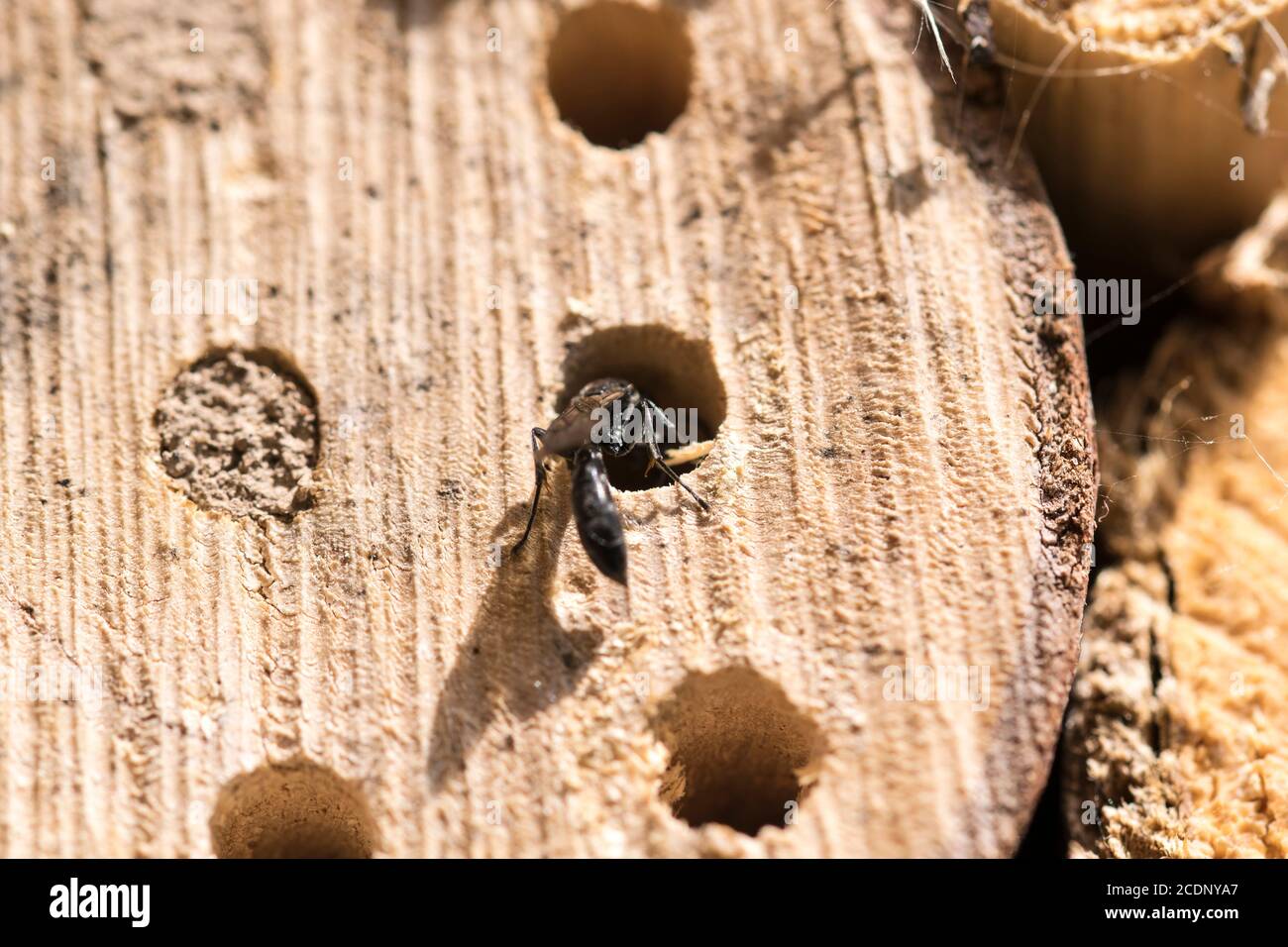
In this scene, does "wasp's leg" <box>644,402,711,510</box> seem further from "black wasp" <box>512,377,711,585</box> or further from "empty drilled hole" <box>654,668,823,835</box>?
"empty drilled hole" <box>654,668,823,835</box>

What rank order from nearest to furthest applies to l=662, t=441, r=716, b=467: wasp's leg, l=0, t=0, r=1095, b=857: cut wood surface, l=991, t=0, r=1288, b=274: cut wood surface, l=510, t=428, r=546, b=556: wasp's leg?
l=0, t=0, r=1095, b=857: cut wood surface < l=510, t=428, r=546, b=556: wasp's leg < l=662, t=441, r=716, b=467: wasp's leg < l=991, t=0, r=1288, b=274: cut wood surface

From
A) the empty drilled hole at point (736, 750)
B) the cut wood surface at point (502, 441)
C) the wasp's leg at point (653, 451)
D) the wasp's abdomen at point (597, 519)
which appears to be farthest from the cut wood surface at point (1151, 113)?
the empty drilled hole at point (736, 750)

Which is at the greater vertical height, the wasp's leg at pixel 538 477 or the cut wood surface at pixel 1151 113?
the cut wood surface at pixel 1151 113

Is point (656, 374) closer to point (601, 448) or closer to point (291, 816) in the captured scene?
point (601, 448)

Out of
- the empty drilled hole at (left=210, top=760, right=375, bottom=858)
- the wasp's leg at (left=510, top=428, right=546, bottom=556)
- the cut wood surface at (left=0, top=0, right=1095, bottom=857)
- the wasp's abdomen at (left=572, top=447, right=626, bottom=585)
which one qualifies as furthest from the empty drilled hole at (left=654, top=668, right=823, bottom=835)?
the empty drilled hole at (left=210, top=760, right=375, bottom=858)

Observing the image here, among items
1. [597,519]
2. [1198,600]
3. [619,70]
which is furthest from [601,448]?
[1198,600]

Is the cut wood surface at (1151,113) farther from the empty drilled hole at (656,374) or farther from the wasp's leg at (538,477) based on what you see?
the wasp's leg at (538,477)
